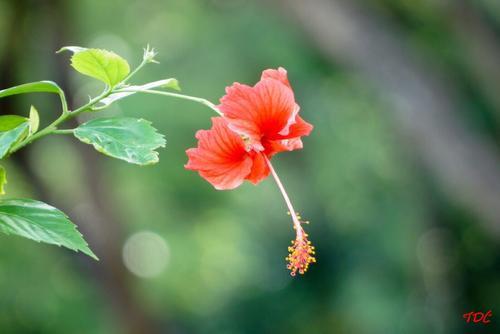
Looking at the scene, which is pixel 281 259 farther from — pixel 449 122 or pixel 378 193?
pixel 449 122

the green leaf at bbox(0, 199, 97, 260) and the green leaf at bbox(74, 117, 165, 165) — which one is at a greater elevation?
the green leaf at bbox(74, 117, 165, 165)

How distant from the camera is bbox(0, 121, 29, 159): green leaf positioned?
79 centimetres

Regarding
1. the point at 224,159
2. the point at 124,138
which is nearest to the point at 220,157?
the point at 224,159

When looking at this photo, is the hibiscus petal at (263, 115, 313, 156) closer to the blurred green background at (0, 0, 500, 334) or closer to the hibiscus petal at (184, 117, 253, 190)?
the hibiscus petal at (184, 117, 253, 190)

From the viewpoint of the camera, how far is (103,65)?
2.77 feet

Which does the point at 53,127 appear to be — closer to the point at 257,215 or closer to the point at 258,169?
the point at 258,169

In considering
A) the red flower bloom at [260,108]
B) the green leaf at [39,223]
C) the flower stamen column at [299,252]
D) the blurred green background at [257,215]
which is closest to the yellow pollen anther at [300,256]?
the flower stamen column at [299,252]

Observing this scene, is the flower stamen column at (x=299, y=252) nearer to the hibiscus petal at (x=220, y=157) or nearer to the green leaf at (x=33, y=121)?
the hibiscus petal at (x=220, y=157)

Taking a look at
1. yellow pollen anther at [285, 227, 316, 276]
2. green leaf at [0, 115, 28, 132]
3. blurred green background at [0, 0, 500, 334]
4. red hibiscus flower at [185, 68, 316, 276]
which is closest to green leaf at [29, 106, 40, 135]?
green leaf at [0, 115, 28, 132]

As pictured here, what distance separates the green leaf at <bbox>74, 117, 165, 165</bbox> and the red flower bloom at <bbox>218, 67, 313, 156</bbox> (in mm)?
81

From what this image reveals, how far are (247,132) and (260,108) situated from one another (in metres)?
0.03

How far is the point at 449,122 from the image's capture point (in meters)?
4.70

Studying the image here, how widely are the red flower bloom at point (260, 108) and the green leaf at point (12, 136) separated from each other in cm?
19

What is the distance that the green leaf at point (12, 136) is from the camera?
2.59 ft
